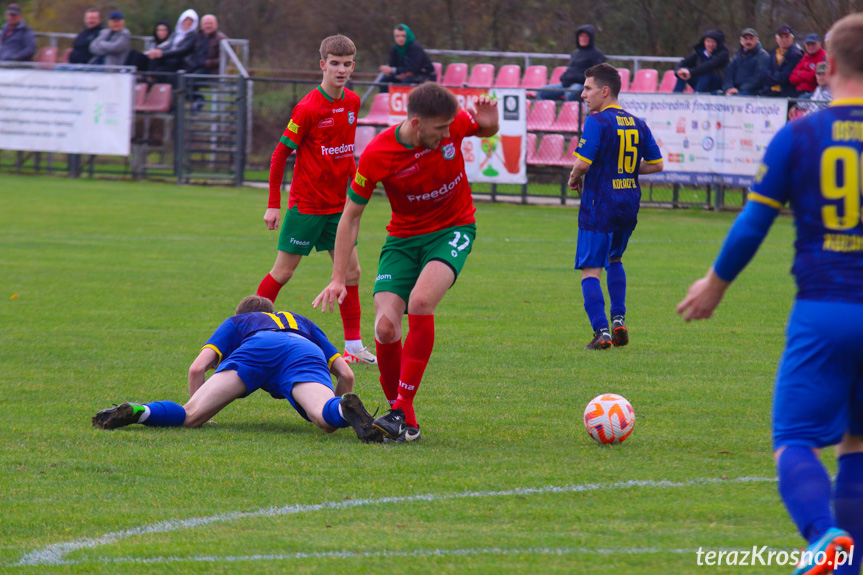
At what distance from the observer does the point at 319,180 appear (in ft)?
25.7

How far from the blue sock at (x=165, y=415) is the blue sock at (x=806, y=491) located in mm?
3421

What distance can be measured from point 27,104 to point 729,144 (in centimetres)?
1348

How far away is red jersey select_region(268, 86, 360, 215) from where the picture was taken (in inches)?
305

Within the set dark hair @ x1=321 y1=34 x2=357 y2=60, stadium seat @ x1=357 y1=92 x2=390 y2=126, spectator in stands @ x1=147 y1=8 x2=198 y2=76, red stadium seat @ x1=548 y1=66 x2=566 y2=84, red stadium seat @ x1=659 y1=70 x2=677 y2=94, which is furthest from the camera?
spectator in stands @ x1=147 y1=8 x2=198 y2=76

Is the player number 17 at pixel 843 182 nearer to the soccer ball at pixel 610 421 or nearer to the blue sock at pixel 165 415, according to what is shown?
the soccer ball at pixel 610 421

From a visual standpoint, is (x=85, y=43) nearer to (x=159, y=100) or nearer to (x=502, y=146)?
(x=159, y=100)

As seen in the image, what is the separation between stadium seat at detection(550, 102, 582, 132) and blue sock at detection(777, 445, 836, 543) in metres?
15.8

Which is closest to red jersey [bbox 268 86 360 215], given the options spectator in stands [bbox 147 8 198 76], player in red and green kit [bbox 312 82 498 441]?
player in red and green kit [bbox 312 82 498 441]

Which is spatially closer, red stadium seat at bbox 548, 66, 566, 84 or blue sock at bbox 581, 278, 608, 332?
blue sock at bbox 581, 278, 608, 332

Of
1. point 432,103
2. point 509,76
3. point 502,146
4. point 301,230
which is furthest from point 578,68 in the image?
point 432,103

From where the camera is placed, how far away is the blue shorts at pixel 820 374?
312cm

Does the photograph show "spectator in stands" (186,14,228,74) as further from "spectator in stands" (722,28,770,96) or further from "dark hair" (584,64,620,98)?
"dark hair" (584,64,620,98)

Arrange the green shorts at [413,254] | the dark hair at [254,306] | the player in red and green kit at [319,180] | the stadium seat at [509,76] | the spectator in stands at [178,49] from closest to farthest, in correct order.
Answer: the green shorts at [413,254] < the dark hair at [254,306] < the player in red and green kit at [319,180] < the stadium seat at [509,76] < the spectator in stands at [178,49]

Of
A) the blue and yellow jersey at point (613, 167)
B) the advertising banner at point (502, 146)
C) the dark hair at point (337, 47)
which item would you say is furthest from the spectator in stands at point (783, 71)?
the dark hair at point (337, 47)
